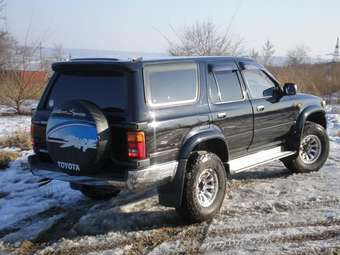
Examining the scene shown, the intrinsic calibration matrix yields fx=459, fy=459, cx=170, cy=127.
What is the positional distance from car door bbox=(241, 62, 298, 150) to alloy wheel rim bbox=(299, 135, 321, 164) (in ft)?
2.14

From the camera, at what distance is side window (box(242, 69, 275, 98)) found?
608 cm

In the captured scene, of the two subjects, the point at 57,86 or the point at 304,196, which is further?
the point at 304,196

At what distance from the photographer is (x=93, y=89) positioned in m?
4.78

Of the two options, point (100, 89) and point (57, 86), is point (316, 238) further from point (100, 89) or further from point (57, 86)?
point (57, 86)

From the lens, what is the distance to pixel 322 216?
5219 millimetres

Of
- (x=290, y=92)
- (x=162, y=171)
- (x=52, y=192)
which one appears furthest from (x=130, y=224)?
(x=290, y=92)

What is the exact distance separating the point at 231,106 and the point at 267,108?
34.0 inches

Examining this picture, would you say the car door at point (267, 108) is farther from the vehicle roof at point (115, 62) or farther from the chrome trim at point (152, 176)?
the chrome trim at point (152, 176)

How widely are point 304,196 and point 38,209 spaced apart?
3414 mm

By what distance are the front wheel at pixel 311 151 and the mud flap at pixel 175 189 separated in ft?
8.94

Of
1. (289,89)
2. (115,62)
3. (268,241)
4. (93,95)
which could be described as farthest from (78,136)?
(289,89)

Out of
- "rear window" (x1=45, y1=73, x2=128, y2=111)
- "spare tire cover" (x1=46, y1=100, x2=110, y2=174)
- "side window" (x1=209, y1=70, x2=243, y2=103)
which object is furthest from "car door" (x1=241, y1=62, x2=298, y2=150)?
"spare tire cover" (x1=46, y1=100, x2=110, y2=174)

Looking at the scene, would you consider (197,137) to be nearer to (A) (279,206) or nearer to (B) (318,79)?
(A) (279,206)

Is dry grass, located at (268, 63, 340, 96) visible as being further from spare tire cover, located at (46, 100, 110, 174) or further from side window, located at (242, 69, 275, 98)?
spare tire cover, located at (46, 100, 110, 174)
